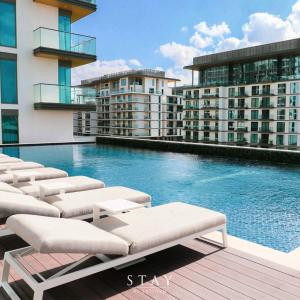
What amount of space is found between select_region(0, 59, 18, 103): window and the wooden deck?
14.6m

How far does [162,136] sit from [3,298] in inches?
3049

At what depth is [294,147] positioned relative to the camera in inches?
2238

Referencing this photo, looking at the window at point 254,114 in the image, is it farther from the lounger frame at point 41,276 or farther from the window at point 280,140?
the lounger frame at point 41,276

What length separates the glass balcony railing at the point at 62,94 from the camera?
1705cm

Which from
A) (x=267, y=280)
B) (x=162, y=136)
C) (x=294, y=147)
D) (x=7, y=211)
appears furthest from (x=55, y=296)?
(x=162, y=136)

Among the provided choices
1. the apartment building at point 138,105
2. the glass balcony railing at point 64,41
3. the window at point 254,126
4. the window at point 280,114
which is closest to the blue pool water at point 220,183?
the glass balcony railing at point 64,41

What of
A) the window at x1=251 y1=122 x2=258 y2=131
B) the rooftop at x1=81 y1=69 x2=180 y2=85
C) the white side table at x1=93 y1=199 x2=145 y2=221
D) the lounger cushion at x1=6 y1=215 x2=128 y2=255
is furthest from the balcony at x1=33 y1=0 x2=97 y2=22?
the rooftop at x1=81 y1=69 x2=180 y2=85

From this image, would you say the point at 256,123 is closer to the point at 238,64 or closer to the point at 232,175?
the point at 238,64

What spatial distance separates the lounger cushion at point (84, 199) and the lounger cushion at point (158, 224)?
2.49ft

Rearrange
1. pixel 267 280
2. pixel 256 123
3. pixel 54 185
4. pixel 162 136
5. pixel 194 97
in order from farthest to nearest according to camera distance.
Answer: pixel 162 136
pixel 194 97
pixel 256 123
pixel 54 185
pixel 267 280

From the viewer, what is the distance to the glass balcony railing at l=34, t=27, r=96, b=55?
55.5 ft

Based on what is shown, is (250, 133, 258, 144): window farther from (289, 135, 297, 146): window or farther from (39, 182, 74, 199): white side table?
(39, 182, 74, 199): white side table

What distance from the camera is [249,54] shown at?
57.8 metres

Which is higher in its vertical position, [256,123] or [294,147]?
[256,123]
